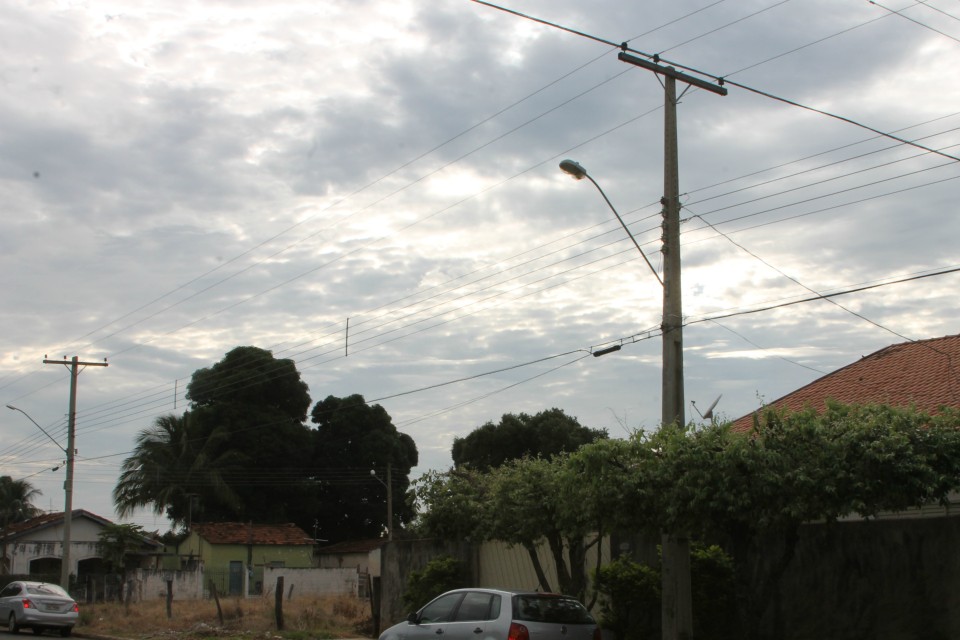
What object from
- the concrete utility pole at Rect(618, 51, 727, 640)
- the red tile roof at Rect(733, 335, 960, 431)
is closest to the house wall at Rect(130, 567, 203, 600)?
the red tile roof at Rect(733, 335, 960, 431)

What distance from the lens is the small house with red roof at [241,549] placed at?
4881 cm

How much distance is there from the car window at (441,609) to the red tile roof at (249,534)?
122 feet

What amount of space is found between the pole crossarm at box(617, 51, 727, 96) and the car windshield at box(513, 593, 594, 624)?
312 inches

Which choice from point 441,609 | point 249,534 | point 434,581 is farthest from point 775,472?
point 249,534

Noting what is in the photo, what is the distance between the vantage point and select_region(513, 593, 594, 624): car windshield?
12.8 meters

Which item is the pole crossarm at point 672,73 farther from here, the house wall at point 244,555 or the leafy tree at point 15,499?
the leafy tree at point 15,499

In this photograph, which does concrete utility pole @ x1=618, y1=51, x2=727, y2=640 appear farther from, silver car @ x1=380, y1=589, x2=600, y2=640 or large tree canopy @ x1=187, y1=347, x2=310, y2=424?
large tree canopy @ x1=187, y1=347, x2=310, y2=424

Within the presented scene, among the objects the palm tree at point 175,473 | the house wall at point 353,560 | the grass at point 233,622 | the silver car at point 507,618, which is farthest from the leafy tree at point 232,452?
the silver car at point 507,618

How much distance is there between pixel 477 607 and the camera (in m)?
13.5

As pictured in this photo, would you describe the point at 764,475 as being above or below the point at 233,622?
above

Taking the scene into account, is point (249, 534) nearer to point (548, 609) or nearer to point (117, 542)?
point (117, 542)

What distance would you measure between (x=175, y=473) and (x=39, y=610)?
101 ft

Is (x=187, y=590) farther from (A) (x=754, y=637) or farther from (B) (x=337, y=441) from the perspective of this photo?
(A) (x=754, y=637)

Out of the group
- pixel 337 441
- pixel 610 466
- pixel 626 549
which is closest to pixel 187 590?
pixel 337 441
